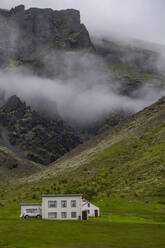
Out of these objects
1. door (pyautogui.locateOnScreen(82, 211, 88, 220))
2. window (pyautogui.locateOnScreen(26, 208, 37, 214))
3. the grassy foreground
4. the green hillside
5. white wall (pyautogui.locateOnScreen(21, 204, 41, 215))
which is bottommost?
the grassy foreground

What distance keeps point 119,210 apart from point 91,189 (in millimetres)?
40562

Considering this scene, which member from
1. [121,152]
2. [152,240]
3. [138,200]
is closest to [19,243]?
[152,240]

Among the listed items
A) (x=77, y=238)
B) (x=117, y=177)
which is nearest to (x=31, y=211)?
(x=77, y=238)

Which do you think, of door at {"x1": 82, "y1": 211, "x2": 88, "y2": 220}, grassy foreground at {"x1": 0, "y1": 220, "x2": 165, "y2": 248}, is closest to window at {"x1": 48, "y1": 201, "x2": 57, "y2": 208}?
door at {"x1": 82, "y1": 211, "x2": 88, "y2": 220}

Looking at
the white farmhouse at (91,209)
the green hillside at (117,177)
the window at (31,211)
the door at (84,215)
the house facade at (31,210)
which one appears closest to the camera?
the door at (84,215)

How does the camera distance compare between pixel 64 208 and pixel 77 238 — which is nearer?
pixel 77 238

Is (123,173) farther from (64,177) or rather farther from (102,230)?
(102,230)

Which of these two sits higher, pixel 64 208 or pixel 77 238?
pixel 64 208

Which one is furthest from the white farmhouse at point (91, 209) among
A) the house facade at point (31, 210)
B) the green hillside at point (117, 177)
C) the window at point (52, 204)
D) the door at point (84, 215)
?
the green hillside at point (117, 177)

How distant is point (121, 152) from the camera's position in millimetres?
192625

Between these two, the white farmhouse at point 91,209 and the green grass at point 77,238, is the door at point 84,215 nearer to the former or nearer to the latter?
the white farmhouse at point 91,209

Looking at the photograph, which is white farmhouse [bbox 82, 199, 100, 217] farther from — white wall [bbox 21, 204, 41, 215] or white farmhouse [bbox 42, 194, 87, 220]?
white wall [bbox 21, 204, 41, 215]

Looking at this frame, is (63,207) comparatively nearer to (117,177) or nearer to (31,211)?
(31,211)

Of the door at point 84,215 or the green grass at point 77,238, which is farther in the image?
the door at point 84,215
